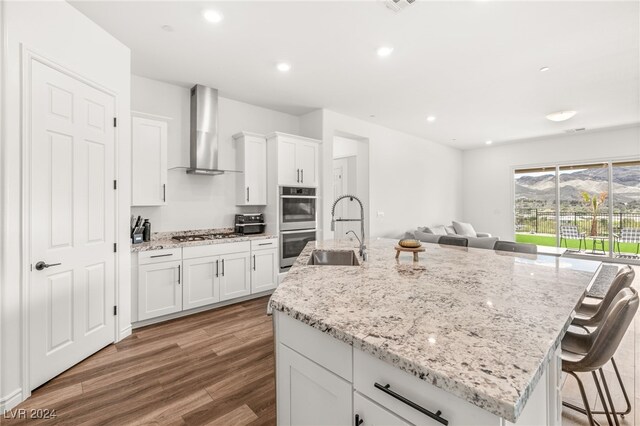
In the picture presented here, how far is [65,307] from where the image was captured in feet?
7.50

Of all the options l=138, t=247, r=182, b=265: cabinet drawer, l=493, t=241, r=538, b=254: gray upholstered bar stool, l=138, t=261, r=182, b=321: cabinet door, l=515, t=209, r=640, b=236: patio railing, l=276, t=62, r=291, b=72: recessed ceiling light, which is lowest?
l=138, t=261, r=182, b=321: cabinet door

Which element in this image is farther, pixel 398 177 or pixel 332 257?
pixel 398 177

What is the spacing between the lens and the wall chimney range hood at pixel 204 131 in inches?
150

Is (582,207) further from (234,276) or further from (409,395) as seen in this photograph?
(409,395)

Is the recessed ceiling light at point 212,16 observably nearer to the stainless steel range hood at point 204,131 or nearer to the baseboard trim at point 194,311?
the stainless steel range hood at point 204,131

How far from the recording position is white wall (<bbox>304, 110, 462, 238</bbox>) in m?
4.86

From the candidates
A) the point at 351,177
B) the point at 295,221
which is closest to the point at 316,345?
the point at 295,221

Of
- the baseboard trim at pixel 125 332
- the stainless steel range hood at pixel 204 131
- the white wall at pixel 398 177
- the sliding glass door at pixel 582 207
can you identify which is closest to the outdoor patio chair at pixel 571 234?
the sliding glass door at pixel 582 207

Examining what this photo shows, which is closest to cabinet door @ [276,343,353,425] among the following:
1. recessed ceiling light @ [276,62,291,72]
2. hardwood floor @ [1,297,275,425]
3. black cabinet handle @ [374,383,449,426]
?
black cabinet handle @ [374,383,449,426]

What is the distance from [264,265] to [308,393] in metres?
2.99

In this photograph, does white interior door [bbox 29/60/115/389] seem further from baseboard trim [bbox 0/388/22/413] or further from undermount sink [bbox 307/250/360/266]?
→ undermount sink [bbox 307/250/360/266]

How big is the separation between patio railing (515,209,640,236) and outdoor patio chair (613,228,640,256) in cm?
8

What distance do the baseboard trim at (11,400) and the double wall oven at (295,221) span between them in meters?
2.77

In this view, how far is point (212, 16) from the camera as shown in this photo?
244 centimetres
